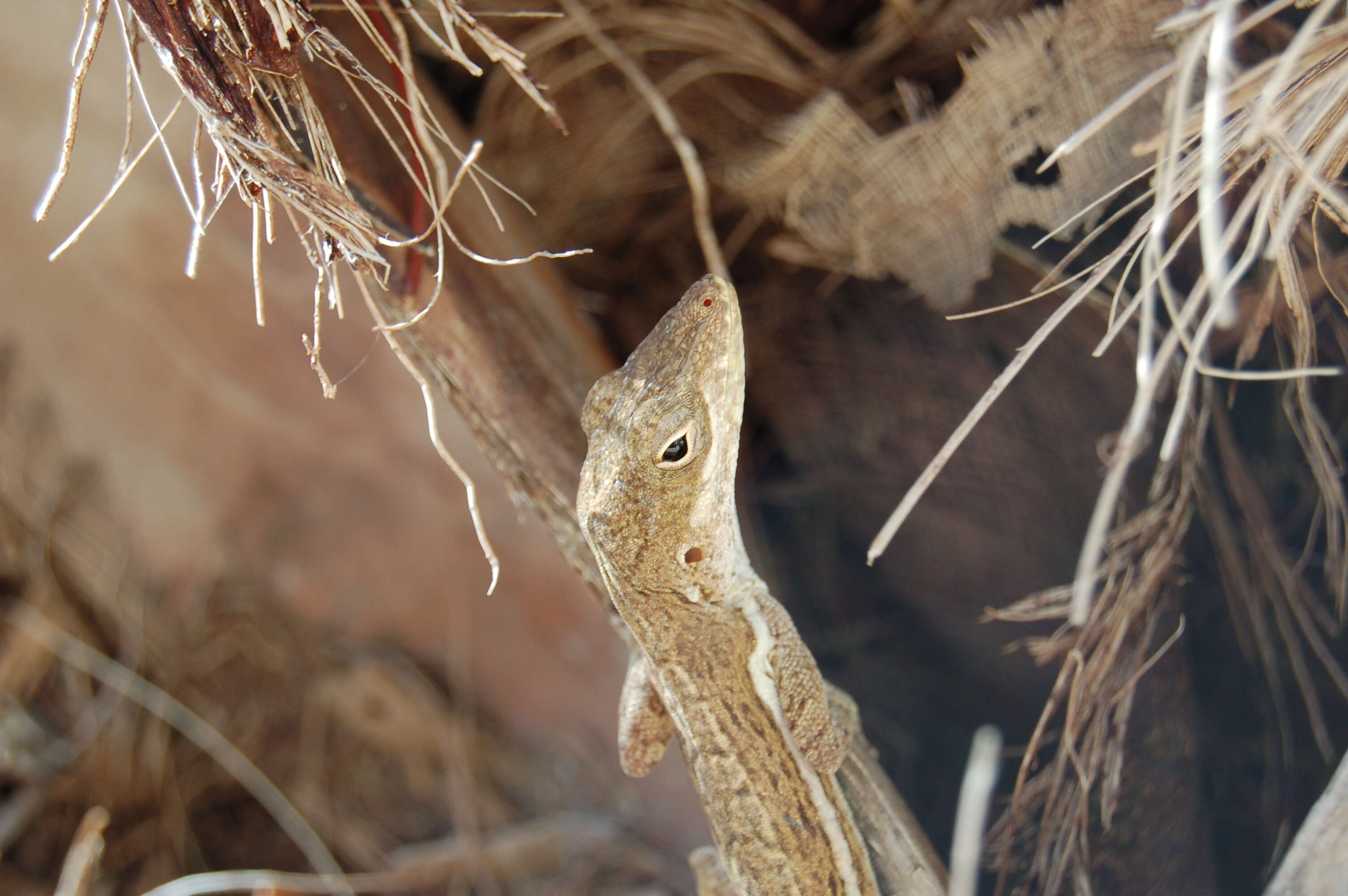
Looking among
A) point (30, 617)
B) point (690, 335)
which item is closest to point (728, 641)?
point (690, 335)

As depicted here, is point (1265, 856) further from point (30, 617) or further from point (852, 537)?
point (30, 617)

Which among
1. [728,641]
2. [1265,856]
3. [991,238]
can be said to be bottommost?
[1265,856]

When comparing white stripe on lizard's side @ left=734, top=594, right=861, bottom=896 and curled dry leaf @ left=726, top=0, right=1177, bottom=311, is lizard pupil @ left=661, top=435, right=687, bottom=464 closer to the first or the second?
white stripe on lizard's side @ left=734, top=594, right=861, bottom=896

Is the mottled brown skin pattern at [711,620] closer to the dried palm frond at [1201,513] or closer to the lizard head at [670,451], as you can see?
the lizard head at [670,451]

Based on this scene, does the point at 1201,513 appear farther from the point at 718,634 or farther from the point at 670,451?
the point at 670,451

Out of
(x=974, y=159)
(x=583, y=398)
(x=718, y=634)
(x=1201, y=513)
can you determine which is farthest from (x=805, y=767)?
(x=974, y=159)

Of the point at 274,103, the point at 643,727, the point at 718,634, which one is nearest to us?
the point at 274,103

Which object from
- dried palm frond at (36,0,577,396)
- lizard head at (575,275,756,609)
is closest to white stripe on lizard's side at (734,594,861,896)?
lizard head at (575,275,756,609)
